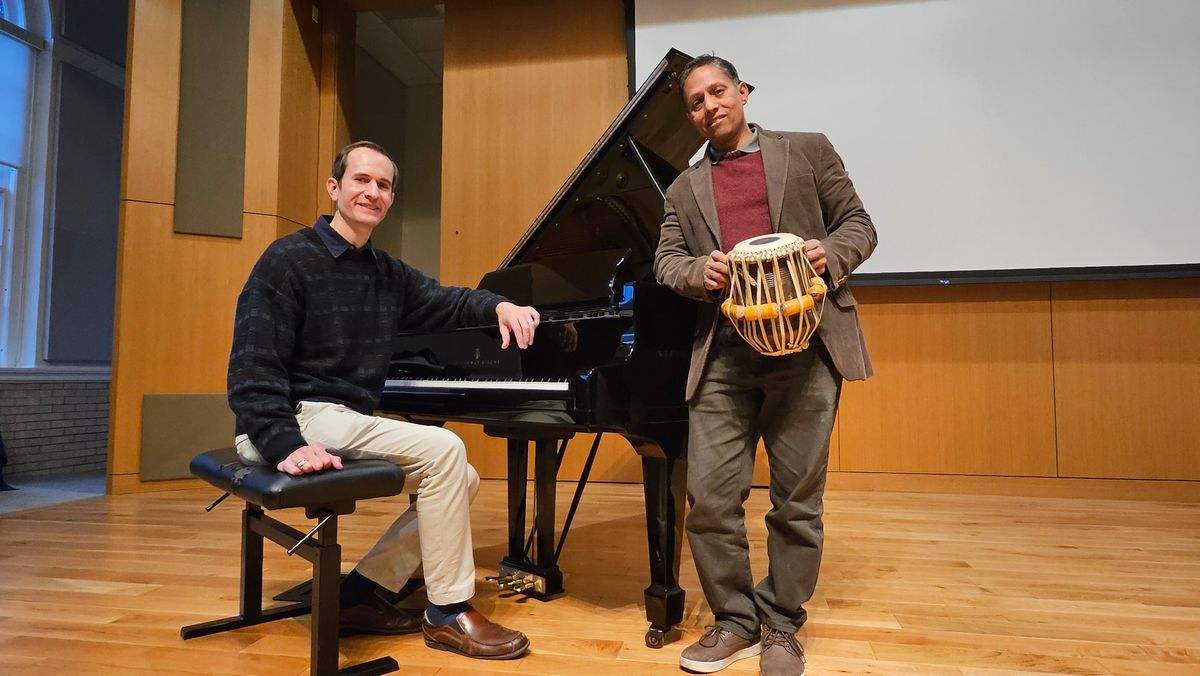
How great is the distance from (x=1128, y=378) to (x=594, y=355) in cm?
377

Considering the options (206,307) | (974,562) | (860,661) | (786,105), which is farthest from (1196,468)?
(206,307)

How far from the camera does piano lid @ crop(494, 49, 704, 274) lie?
2.12 m

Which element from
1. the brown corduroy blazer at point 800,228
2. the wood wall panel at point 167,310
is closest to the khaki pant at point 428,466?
the brown corduroy blazer at point 800,228

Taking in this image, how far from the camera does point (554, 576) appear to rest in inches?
87.7

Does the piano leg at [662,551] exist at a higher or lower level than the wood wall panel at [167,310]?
lower

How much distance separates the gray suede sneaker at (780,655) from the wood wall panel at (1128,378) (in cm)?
325

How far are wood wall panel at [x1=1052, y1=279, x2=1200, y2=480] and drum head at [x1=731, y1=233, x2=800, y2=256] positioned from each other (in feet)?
11.1

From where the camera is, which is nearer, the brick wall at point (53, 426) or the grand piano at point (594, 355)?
the grand piano at point (594, 355)

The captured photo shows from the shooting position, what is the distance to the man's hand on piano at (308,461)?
4.82 feet

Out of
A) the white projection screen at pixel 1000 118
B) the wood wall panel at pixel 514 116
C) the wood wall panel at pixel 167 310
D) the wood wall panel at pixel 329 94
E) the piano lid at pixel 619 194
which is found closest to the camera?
the piano lid at pixel 619 194

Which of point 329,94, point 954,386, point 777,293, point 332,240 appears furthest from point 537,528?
point 329,94

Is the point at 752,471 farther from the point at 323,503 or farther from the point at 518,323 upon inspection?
the point at 323,503

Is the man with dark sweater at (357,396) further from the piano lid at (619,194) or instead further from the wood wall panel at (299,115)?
the wood wall panel at (299,115)

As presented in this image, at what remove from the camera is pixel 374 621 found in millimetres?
1882
